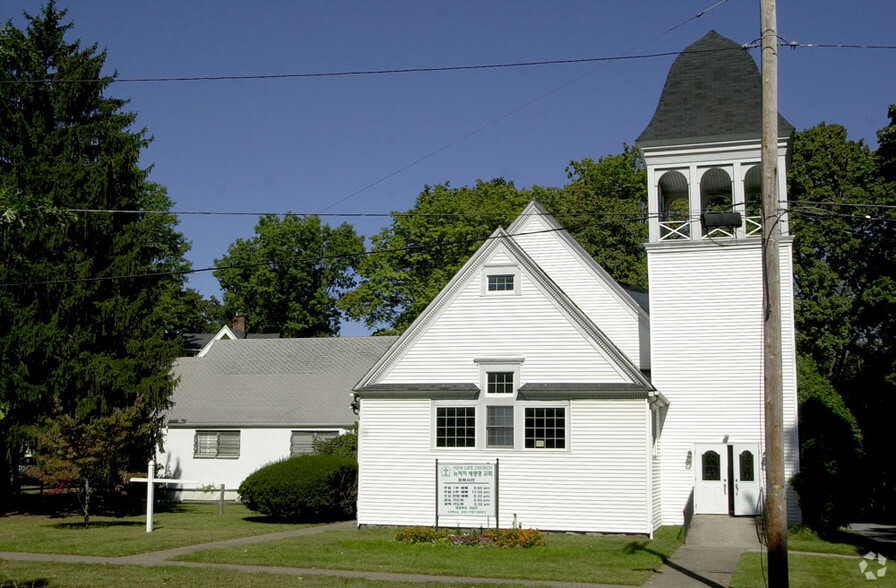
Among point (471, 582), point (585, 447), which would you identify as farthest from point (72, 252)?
point (471, 582)

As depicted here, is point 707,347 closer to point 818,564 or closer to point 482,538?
point 818,564

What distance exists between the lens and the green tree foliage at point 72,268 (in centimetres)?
2719

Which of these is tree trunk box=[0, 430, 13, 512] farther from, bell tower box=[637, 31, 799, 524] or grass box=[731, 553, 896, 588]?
grass box=[731, 553, 896, 588]

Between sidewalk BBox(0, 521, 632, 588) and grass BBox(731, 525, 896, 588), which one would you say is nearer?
sidewalk BBox(0, 521, 632, 588)

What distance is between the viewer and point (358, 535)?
73.9 ft

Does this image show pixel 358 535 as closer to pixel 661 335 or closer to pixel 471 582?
pixel 471 582

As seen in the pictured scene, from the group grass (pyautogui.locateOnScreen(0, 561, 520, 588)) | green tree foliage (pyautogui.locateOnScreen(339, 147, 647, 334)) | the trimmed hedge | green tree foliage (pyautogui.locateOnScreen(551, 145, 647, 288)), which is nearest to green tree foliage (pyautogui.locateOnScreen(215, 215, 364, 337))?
green tree foliage (pyautogui.locateOnScreen(339, 147, 647, 334))

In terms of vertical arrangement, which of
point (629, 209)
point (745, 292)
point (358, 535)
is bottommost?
point (358, 535)

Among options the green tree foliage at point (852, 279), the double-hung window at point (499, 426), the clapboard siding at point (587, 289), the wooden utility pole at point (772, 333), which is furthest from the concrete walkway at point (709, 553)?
the green tree foliage at point (852, 279)

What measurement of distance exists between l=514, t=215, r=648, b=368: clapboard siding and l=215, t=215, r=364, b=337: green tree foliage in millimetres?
35082

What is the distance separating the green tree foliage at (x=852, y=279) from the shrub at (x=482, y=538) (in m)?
14.8

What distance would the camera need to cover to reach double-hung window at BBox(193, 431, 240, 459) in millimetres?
36938

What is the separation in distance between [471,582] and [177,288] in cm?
4662

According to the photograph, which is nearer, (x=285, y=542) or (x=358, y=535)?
(x=285, y=542)
